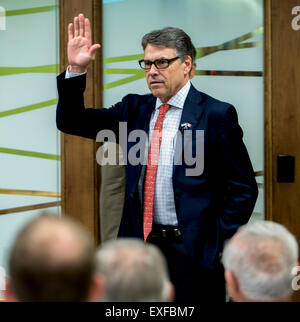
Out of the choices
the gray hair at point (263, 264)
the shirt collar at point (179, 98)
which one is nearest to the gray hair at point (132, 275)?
the gray hair at point (263, 264)

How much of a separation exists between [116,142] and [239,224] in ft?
2.78

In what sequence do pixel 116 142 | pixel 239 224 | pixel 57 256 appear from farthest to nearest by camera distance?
pixel 116 142, pixel 239 224, pixel 57 256

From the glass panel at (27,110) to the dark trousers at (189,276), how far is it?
1.10 m

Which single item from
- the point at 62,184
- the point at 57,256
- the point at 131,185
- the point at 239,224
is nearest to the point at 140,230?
the point at 131,185

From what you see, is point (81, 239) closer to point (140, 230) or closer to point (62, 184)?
point (140, 230)

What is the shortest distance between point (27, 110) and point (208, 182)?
4.74 ft

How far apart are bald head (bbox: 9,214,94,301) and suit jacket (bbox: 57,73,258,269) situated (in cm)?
134

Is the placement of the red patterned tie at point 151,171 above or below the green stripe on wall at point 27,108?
below

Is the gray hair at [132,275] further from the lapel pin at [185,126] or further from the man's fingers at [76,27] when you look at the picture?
the man's fingers at [76,27]

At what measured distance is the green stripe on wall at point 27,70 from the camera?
331 cm

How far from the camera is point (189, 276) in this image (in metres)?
2.51

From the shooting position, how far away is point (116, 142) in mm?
2887

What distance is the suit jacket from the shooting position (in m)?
2.43

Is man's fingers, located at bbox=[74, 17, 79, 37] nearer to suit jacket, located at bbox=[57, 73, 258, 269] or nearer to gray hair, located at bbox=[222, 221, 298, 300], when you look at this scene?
suit jacket, located at bbox=[57, 73, 258, 269]
